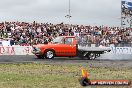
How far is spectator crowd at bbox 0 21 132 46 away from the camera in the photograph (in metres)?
35.0

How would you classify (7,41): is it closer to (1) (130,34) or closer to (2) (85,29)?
(2) (85,29)

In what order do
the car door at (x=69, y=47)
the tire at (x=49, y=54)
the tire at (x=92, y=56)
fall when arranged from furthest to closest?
the tire at (x=92, y=56) < the car door at (x=69, y=47) < the tire at (x=49, y=54)

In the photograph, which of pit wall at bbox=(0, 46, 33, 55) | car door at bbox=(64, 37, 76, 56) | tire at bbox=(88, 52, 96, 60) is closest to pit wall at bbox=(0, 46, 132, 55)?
pit wall at bbox=(0, 46, 33, 55)

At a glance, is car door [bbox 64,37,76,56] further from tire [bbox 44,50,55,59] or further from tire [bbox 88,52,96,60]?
tire [bbox 88,52,96,60]

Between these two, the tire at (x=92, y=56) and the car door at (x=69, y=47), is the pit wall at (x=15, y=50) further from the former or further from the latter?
the tire at (x=92, y=56)

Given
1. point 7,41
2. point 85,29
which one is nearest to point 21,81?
point 7,41

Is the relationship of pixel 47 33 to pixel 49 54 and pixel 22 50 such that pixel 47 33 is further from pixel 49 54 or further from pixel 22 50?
pixel 49 54

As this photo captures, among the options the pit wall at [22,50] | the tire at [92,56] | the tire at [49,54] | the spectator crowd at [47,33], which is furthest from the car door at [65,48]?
the pit wall at [22,50]

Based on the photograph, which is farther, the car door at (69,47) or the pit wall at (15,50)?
the pit wall at (15,50)

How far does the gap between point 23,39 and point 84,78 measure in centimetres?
2900

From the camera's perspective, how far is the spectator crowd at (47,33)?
115 feet

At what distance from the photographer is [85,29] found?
42.0 m

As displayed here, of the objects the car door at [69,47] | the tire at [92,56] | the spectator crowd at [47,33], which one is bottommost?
the tire at [92,56]

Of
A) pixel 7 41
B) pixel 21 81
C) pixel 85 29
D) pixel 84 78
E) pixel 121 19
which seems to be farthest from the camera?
pixel 121 19
